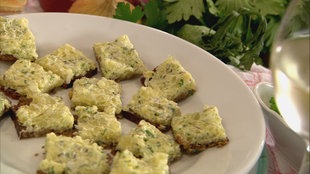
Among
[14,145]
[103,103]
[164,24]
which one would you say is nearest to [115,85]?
[103,103]

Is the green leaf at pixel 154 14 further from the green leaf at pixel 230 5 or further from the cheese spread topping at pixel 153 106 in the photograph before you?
the cheese spread topping at pixel 153 106

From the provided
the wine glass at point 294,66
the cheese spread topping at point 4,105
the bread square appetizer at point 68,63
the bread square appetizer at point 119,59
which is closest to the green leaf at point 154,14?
the bread square appetizer at point 119,59

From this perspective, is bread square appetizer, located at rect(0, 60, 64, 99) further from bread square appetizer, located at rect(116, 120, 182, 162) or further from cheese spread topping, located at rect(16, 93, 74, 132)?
bread square appetizer, located at rect(116, 120, 182, 162)

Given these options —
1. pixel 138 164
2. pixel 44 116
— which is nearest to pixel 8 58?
pixel 44 116

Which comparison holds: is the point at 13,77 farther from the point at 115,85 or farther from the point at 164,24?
the point at 164,24

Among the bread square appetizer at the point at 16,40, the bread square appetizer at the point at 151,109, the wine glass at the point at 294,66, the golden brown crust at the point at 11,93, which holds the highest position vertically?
the wine glass at the point at 294,66

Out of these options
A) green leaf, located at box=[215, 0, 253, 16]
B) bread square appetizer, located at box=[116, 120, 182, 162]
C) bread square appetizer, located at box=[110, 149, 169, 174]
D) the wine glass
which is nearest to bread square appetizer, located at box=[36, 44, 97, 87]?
bread square appetizer, located at box=[116, 120, 182, 162]
